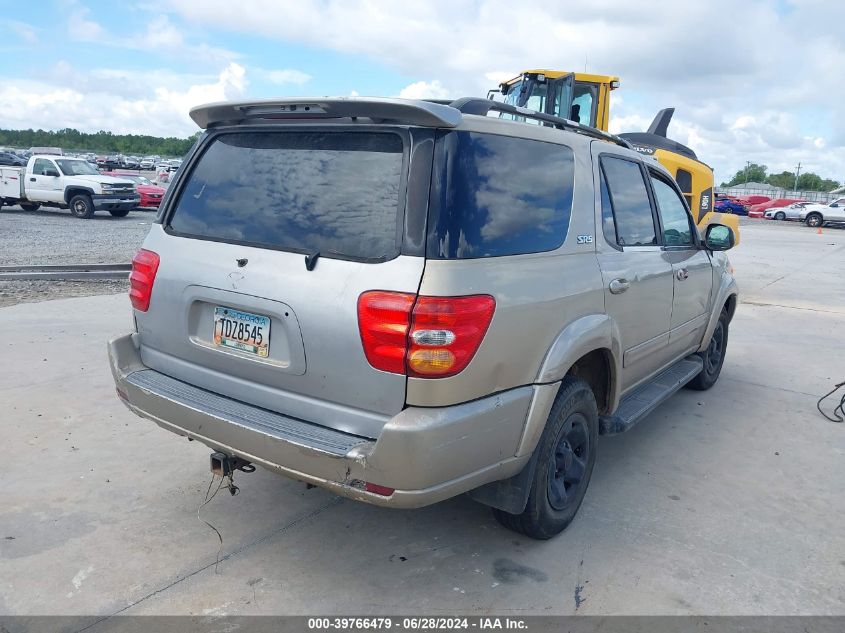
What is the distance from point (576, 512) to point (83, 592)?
229 cm

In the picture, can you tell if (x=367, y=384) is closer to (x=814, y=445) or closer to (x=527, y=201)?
(x=527, y=201)

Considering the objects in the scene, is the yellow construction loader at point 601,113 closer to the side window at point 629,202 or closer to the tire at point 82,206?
the side window at point 629,202

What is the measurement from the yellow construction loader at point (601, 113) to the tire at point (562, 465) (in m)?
7.27

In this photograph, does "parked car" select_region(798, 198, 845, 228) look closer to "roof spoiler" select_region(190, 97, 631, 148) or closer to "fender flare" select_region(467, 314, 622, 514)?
"roof spoiler" select_region(190, 97, 631, 148)

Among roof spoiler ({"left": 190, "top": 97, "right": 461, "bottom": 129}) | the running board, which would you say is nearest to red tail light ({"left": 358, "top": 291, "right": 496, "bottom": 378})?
roof spoiler ({"left": 190, "top": 97, "right": 461, "bottom": 129})

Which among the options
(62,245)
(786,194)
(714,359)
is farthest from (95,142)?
(714,359)

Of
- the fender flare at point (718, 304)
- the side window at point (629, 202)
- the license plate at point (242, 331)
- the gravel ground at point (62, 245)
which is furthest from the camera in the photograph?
the gravel ground at point (62, 245)

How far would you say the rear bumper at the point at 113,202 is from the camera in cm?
1962

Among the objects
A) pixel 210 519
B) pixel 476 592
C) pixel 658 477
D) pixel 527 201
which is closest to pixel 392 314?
pixel 527 201

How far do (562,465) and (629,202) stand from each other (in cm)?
156

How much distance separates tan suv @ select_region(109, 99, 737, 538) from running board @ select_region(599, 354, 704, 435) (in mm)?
269

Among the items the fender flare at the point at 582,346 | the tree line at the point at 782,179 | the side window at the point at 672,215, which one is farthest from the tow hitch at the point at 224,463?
the tree line at the point at 782,179

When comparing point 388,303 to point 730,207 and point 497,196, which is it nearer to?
point 497,196

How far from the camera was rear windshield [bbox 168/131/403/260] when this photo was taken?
262 centimetres
